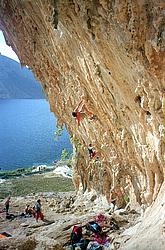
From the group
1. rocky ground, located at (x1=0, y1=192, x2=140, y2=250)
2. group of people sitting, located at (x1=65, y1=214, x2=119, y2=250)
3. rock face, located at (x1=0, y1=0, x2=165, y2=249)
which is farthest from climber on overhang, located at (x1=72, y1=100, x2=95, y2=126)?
group of people sitting, located at (x1=65, y1=214, x2=119, y2=250)

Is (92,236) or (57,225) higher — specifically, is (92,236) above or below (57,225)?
below

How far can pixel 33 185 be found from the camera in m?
40.6

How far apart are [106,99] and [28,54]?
9491 mm

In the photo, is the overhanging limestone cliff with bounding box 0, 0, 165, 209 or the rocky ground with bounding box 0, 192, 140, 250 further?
the rocky ground with bounding box 0, 192, 140, 250

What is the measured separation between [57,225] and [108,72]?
674cm

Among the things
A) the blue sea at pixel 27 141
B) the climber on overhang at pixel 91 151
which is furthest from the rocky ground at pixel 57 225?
the blue sea at pixel 27 141

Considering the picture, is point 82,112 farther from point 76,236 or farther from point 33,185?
point 33,185

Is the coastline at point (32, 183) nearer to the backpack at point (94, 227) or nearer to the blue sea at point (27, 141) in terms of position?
the blue sea at point (27, 141)

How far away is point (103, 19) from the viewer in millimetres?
11156

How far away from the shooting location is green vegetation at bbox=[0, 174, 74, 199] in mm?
37656

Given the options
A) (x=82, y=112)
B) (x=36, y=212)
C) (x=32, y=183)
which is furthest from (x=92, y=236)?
(x=32, y=183)

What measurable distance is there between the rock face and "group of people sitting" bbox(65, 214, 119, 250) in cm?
182

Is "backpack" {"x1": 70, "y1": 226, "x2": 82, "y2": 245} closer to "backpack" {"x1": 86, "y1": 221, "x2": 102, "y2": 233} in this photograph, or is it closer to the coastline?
"backpack" {"x1": 86, "y1": 221, "x2": 102, "y2": 233}

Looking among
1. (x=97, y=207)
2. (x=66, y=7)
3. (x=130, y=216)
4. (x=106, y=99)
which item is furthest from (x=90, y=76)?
(x=97, y=207)
